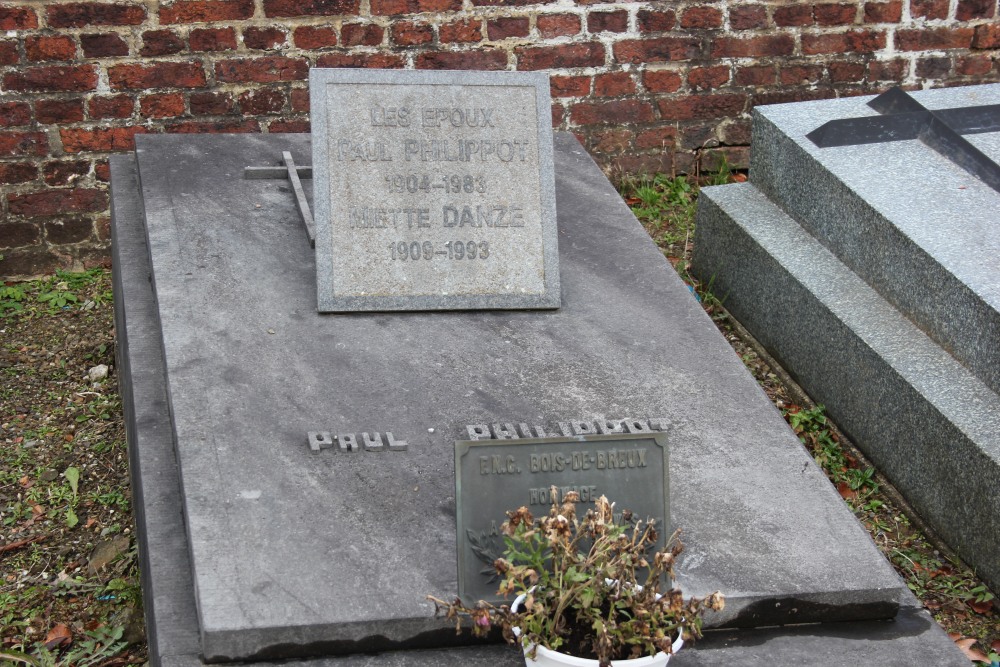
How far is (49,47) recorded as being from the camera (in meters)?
4.11

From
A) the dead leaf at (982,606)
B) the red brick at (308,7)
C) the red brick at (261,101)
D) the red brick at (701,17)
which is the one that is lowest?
the dead leaf at (982,606)

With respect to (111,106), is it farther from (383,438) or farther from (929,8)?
(929,8)

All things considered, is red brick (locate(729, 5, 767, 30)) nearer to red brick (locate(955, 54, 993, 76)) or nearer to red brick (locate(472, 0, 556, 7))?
red brick (locate(472, 0, 556, 7))

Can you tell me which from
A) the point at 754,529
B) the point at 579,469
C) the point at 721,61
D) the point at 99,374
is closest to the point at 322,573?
the point at 579,469

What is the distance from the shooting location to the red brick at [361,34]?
4.36 meters

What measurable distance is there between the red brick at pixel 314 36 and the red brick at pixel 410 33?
0.74 feet

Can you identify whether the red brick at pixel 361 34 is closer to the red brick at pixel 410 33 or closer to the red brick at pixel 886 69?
the red brick at pixel 410 33

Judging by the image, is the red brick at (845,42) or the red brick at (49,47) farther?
the red brick at (845,42)

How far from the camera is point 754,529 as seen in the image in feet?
7.76

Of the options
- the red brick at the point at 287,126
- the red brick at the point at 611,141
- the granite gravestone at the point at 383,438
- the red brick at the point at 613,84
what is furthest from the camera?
the red brick at the point at 611,141

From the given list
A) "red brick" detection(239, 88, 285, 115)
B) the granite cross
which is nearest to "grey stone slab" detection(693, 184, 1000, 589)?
the granite cross

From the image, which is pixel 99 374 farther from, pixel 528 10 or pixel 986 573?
pixel 986 573

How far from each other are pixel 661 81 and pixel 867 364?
1.82 metres

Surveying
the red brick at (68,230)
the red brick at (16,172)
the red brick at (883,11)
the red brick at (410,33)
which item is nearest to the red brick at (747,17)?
the red brick at (883,11)
